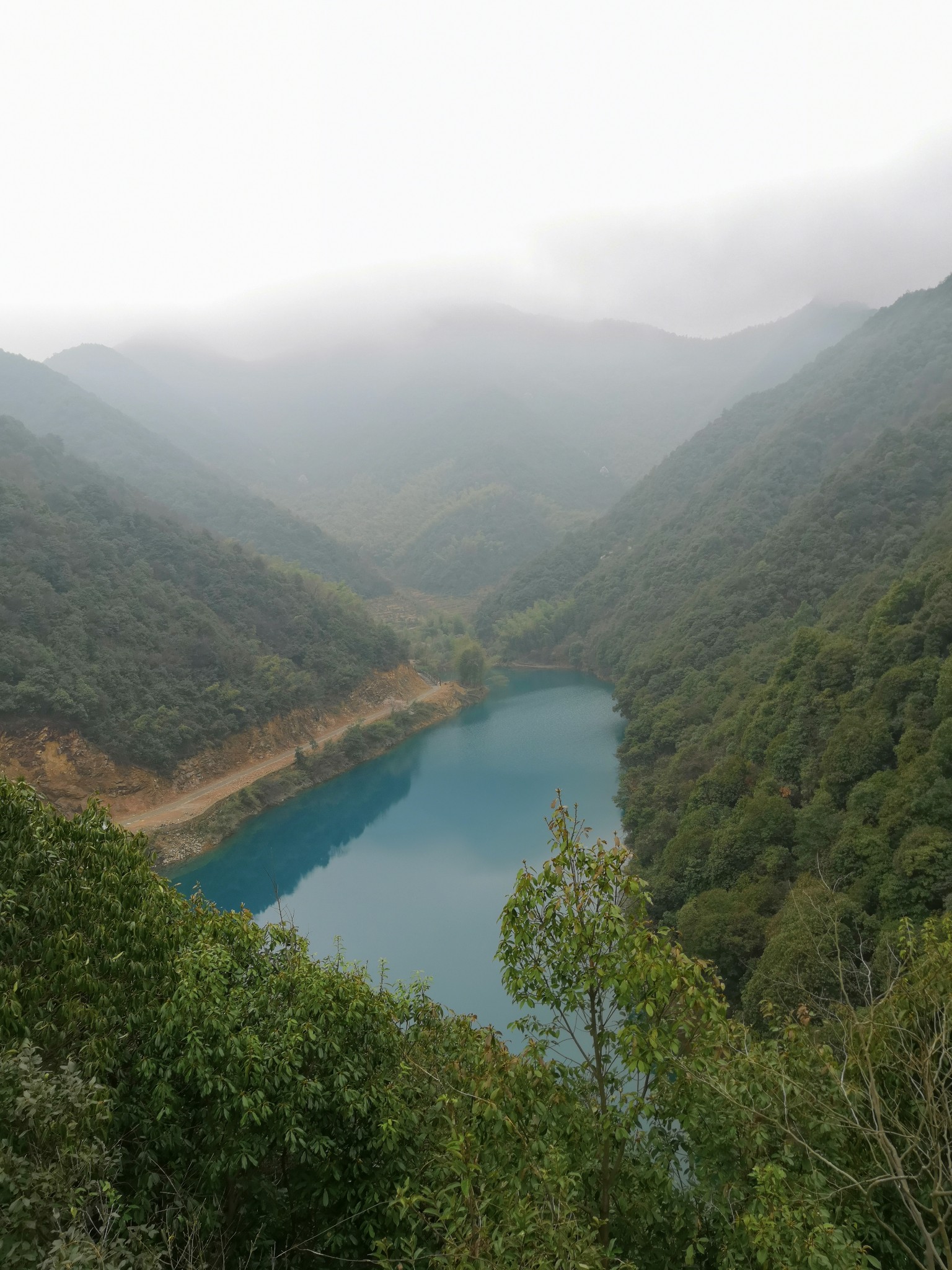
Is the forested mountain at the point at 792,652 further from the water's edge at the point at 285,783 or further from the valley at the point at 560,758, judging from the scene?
the water's edge at the point at 285,783

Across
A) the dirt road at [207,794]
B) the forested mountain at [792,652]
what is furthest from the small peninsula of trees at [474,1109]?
the dirt road at [207,794]

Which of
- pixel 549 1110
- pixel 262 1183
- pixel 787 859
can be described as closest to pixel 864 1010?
pixel 549 1110

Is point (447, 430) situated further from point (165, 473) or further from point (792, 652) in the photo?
point (792, 652)

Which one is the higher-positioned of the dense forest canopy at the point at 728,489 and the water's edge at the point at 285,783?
the dense forest canopy at the point at 728,489

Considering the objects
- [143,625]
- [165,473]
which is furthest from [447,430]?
[143,625]

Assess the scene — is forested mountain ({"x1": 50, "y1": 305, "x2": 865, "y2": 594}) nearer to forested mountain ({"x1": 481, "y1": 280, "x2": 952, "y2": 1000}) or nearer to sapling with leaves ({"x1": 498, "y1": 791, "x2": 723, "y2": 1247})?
forested mountain ({"x1": 481, "y1": 280, "x2": 952, "y2": 1000})

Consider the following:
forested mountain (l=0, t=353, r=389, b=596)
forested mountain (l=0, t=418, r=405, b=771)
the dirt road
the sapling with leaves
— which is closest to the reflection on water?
the dirt road

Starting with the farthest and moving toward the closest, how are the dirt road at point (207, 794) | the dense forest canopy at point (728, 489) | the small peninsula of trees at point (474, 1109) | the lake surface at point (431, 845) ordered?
the dense forest canopy at point (728, 489), the dirt road at point (207, 794), the lake surface at point (431, 845), the small peninsula of trees at point (474, 1109)
